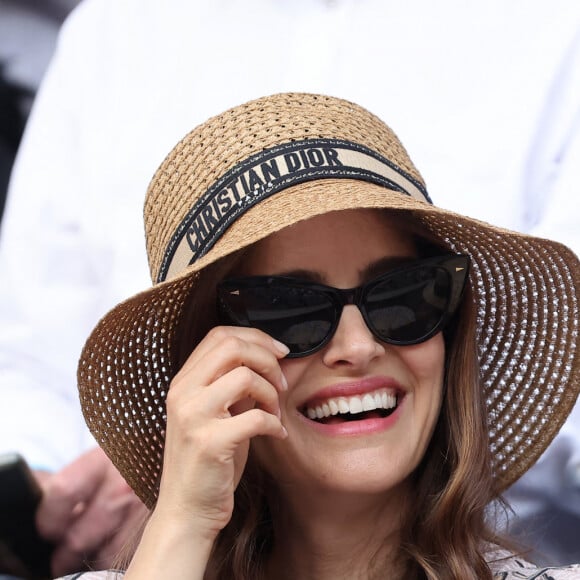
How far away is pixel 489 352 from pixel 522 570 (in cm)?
40

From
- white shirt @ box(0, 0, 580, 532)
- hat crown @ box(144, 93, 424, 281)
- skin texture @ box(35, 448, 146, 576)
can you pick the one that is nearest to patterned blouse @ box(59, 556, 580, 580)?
hat crown @ box(144, 93, 424, 281)

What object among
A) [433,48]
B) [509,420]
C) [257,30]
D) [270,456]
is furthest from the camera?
[257,30]

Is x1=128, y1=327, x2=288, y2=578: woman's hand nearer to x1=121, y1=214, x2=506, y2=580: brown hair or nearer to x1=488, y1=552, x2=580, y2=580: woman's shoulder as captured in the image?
x1=121, y1=214, x2=506, y2=580: brown hair

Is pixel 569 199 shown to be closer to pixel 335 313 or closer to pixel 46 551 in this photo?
pixel 335 313

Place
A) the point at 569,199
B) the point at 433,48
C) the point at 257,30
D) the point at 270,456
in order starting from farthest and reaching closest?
the point at 257,30
the point at 433,48
the point at 569,199
the point at 270,456

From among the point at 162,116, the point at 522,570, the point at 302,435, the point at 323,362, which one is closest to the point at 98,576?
the point at 302,435

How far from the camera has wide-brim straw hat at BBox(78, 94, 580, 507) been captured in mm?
1523

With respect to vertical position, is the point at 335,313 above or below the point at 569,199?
below

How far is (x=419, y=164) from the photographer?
2340mm

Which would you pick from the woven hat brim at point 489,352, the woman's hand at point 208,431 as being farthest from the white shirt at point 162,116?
the woman's hand at point 208,431

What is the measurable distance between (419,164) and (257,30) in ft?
1.76

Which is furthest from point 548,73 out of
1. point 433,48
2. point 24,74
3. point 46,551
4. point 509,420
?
point 46,551

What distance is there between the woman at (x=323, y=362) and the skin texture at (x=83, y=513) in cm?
61

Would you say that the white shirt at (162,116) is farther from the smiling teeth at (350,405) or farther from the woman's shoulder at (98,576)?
the smiling teeth at (350,405)
